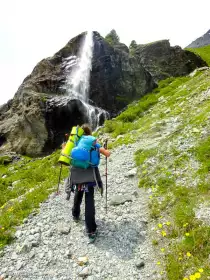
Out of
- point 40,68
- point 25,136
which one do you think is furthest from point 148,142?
point 40,68

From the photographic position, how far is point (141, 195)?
11016 millimetres

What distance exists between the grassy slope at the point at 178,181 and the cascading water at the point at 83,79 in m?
15.0

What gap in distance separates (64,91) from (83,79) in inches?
147

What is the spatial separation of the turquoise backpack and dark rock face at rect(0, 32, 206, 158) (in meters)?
25.9

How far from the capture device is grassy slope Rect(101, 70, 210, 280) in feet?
22.7

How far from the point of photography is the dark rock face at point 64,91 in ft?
114

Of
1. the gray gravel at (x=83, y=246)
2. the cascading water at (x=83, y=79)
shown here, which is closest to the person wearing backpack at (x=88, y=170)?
the gray gravel at (x=83, y=246)

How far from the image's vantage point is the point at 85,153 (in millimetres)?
8414

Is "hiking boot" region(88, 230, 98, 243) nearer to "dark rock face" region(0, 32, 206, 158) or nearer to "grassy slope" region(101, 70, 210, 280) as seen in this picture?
"grassy slope" region(101, 70, 210, 280)

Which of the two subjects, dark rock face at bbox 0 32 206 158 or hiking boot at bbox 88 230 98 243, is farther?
dark rock face at bbox 0 32 206 158

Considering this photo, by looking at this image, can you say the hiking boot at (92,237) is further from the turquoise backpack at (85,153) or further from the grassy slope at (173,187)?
the turquoise backpack at (85,153)

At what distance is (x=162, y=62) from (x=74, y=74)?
15916mm

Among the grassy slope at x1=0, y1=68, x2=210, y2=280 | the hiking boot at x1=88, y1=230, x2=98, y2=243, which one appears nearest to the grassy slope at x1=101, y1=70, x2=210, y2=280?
the grassy slope at x1=0, y1=68, x2=210, y2=280

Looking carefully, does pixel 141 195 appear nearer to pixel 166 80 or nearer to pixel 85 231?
pixel 85 231
